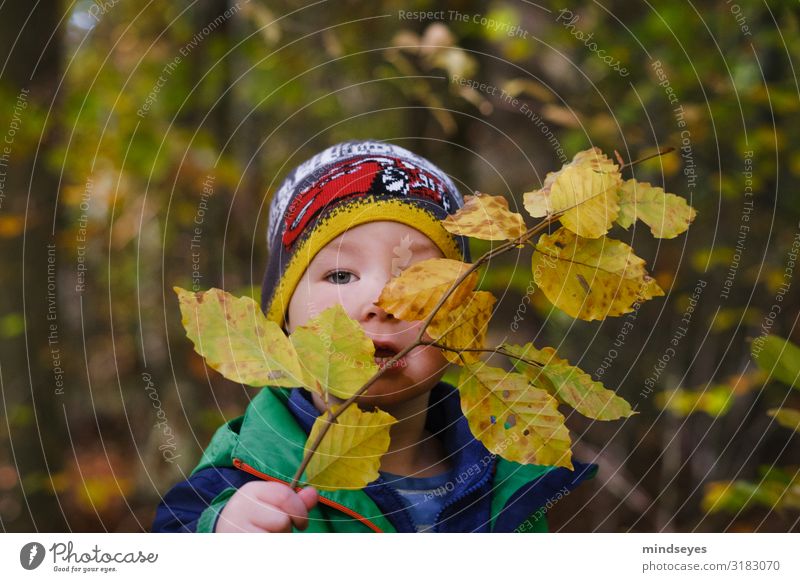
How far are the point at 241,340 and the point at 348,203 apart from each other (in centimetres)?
26

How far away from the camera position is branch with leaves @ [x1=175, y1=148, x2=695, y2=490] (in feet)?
1.84

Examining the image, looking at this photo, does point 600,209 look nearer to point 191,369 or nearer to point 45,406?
point 45,406

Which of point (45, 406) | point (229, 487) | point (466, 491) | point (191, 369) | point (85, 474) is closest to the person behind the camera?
point (229, 487)

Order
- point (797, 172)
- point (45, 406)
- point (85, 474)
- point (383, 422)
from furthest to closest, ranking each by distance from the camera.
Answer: point (85, 474) → point (45, 406) → point (797, 172) → point (383, 422)

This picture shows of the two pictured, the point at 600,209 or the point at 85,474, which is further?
the point at 85,474

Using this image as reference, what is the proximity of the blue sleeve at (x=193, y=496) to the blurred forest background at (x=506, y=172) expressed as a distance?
54 cm

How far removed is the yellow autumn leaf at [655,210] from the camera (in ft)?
1.92

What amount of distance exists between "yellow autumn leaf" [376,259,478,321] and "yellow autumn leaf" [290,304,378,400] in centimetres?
3

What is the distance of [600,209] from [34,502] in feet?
5.32

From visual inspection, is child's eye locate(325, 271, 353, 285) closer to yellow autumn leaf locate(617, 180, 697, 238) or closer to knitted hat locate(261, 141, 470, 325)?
knitted hat locate(261, 141, 470, 325)

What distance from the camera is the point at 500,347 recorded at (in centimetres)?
61
